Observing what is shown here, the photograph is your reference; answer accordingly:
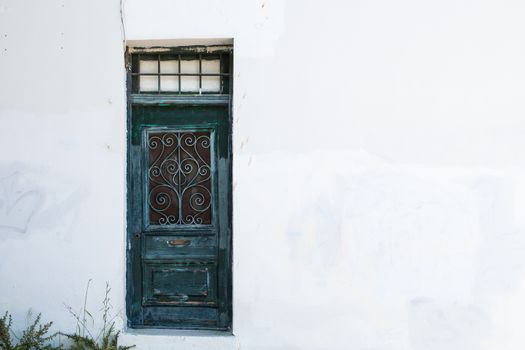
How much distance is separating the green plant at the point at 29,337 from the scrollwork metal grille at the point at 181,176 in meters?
1.24

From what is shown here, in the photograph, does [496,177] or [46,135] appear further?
[46,135]

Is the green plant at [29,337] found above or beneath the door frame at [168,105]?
beneath

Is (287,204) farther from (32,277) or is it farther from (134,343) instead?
(32,277)

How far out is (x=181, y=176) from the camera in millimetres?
4727

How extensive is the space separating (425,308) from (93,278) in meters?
2.60

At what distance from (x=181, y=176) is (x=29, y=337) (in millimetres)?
1676

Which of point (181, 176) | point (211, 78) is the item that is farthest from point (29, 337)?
point (211, 78)

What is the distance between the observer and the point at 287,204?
176 inches

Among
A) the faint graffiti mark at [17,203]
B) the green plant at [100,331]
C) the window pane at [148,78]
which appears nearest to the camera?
the green plant at [100,331]

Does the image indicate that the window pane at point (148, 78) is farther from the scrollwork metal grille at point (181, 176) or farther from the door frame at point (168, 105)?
the scrollwork metal grille at point (181, 176)

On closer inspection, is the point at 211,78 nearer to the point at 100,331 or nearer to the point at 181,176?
the point at 181,176

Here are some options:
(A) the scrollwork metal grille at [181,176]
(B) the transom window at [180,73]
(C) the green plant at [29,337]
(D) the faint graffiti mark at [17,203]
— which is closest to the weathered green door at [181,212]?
(A) the scrollwork metal grille at [181,176]

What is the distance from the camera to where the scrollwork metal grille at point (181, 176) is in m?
4.72

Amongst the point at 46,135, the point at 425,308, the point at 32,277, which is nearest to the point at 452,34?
the point at 425,308
